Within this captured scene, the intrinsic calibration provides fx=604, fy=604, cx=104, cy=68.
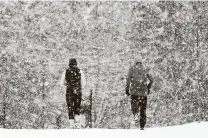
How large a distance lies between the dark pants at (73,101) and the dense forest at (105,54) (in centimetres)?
466

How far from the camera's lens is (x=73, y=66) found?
1279 centimetres

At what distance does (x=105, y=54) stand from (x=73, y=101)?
4.90 m

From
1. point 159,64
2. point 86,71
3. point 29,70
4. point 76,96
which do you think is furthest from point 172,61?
point 76,96

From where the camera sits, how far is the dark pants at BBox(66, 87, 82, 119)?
1305 cm

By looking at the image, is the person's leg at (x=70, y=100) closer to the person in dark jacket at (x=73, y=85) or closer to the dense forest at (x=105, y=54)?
the person in dark jacket at (x=73, y=85)

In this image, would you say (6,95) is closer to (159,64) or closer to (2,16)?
(2,16)

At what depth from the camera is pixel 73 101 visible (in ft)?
43.1

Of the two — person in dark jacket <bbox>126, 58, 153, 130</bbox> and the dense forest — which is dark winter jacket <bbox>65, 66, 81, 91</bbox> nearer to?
person in dark jacket <bbox>126, 58, 153, 130</bbox>

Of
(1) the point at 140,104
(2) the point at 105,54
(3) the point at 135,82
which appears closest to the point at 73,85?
(3) the point at 135,82

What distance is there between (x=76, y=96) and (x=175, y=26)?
5.89m

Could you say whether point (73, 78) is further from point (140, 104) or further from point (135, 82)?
Result: point (140, 104)

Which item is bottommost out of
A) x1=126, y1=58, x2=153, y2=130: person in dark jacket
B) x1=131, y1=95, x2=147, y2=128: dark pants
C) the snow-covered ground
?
the snow-covered ground

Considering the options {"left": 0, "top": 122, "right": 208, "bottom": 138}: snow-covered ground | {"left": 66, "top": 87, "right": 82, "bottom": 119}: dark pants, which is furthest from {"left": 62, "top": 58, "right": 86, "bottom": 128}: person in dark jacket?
{"left": 0, "top": 122, "right": 208, "bottom": 138}: snow-covered ground

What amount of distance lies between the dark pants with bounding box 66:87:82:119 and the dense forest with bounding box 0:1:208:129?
183 inches
